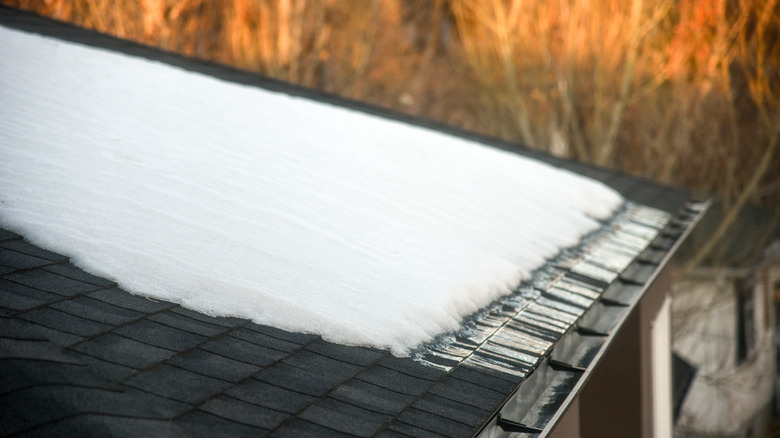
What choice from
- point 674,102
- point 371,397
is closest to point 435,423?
point 371,397

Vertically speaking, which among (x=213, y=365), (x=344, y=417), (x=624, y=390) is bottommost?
(x=624, y=390)

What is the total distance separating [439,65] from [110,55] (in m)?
18.3

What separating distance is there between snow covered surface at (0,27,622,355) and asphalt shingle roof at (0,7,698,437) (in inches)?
4.9

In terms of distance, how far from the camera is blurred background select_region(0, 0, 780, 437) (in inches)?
554

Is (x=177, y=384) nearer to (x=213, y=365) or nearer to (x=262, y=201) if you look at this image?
(x=213, y=365)

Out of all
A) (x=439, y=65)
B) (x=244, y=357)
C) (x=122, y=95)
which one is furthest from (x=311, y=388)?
(x=439, y=65)

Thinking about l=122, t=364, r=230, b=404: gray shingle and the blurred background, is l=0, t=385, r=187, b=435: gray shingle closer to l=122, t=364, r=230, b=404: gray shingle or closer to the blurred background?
l=122, t=364, r=230, b=404: gray shingle

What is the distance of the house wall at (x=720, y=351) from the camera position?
1375 centimetres

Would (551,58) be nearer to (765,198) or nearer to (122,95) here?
(765,198)

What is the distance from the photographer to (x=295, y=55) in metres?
18.2

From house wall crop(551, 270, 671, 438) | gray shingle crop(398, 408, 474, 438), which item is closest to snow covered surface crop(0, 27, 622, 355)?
gray shingle crop(398, 408, 474, 438)

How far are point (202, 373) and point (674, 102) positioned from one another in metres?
14.3

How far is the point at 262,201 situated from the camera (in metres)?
3.64

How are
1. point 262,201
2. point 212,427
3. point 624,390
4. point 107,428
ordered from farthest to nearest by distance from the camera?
point 624,390 < point 262,201 < point 212,427 < point 107,428
